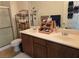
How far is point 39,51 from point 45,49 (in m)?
0.25

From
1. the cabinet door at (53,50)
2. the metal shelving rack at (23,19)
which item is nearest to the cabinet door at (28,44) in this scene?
the cabinet door at (53,50)

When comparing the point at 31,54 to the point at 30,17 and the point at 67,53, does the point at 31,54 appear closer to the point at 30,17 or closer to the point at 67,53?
the point at 67,53

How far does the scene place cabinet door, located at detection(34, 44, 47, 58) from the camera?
2249 millimetres

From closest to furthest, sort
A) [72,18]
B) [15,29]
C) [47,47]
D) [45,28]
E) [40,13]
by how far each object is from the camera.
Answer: [47,47]
[72,18]
[45,28]
[40,13]
[15,29]

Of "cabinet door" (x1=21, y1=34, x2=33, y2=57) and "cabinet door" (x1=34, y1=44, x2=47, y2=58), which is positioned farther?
"cabinet door" (x1=21, y1=34, x2=33, y2=57)

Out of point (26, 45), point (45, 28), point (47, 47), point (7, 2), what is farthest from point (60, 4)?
point (7, 2)

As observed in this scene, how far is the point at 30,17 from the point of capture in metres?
3.46

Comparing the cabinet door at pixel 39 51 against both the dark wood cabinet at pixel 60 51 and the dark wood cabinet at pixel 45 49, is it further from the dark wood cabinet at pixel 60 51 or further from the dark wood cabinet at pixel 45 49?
the dark wood cabinet at pixel 60 51

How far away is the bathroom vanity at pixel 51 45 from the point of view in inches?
67.8

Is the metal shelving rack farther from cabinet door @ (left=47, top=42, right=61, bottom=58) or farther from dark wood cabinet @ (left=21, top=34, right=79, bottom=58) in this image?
cabinet door @ (left=47, top=42, right=61, bottom=58)

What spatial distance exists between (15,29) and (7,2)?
1161 millimetres

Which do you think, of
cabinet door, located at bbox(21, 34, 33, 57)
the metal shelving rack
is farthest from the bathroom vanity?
the metal shelving rack

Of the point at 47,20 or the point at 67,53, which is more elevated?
the point at 47,20

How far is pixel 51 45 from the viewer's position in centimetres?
202
